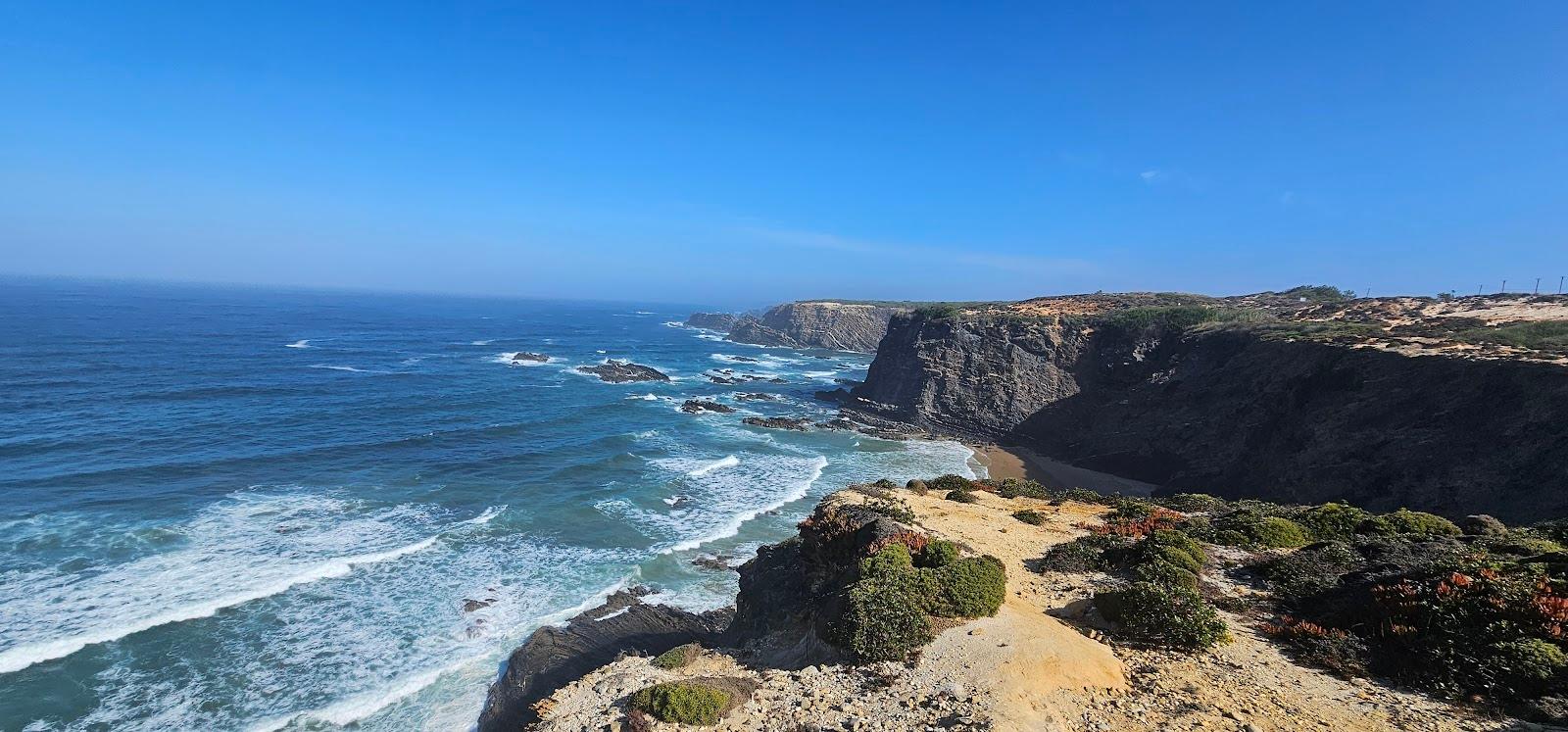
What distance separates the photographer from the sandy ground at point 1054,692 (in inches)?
350

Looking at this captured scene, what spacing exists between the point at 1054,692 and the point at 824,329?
12514 centimetres

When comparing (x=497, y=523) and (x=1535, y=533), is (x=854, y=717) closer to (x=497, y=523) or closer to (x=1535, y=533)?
(x=1535, y=533)

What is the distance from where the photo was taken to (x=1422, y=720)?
8.32 metres

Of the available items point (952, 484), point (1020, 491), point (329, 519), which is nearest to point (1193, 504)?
point (1020, 491)

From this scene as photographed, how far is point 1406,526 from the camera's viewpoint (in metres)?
16.6

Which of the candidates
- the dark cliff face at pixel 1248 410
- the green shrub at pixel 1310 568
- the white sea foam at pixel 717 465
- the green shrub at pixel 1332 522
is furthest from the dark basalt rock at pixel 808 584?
the dark cliff face at pixel 1248 410

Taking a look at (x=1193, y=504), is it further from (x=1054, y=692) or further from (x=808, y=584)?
(x=1054, y=692)

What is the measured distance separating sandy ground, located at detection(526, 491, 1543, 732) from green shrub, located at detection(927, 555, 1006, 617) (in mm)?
295

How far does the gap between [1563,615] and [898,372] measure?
54.0 meters

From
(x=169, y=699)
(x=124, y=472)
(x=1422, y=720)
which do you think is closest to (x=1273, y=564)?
(x=1422, y=720)

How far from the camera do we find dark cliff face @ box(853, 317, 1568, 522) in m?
26.5

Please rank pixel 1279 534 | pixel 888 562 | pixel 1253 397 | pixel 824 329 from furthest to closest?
pixel 824 329 → pixel 1253 397 → pixel 1279 534 → pixel 888 562

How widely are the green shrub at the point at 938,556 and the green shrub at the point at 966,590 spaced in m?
0.19

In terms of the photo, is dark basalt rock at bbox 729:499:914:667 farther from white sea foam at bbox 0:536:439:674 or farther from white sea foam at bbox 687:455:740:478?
white sea foam at bbox 687:455:740:478
